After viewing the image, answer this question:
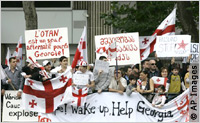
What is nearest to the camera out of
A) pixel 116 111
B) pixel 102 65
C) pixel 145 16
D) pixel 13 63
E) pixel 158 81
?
pixel 102 65

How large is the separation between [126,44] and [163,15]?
26.8 feet

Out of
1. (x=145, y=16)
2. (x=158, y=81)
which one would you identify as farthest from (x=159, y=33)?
(x=145, y=16)

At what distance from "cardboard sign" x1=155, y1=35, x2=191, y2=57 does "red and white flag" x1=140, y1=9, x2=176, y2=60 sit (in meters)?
0.67

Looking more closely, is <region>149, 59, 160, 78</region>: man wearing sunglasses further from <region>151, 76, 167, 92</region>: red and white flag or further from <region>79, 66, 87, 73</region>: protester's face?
<region>79, 66, 87, 73</region>: protester's face

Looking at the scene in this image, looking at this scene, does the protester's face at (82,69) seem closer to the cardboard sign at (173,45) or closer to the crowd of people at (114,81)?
the crowd of people at (114,81)

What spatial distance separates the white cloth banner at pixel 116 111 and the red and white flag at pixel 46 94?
19cm

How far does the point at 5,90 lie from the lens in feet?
45.0

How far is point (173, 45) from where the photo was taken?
1529 cm

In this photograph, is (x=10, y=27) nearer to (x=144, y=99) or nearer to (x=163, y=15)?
(x=163, y=15)

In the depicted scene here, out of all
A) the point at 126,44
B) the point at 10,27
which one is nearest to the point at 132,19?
the point at 10,27

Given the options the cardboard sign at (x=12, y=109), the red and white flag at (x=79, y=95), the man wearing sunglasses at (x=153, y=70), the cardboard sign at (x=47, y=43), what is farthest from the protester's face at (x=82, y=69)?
the cardboard sign at (x=47, y=43)

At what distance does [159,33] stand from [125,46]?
4.56 ft

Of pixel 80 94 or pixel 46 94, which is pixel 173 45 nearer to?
pixel 80 94

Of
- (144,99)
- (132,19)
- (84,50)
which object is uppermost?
(132,19)
